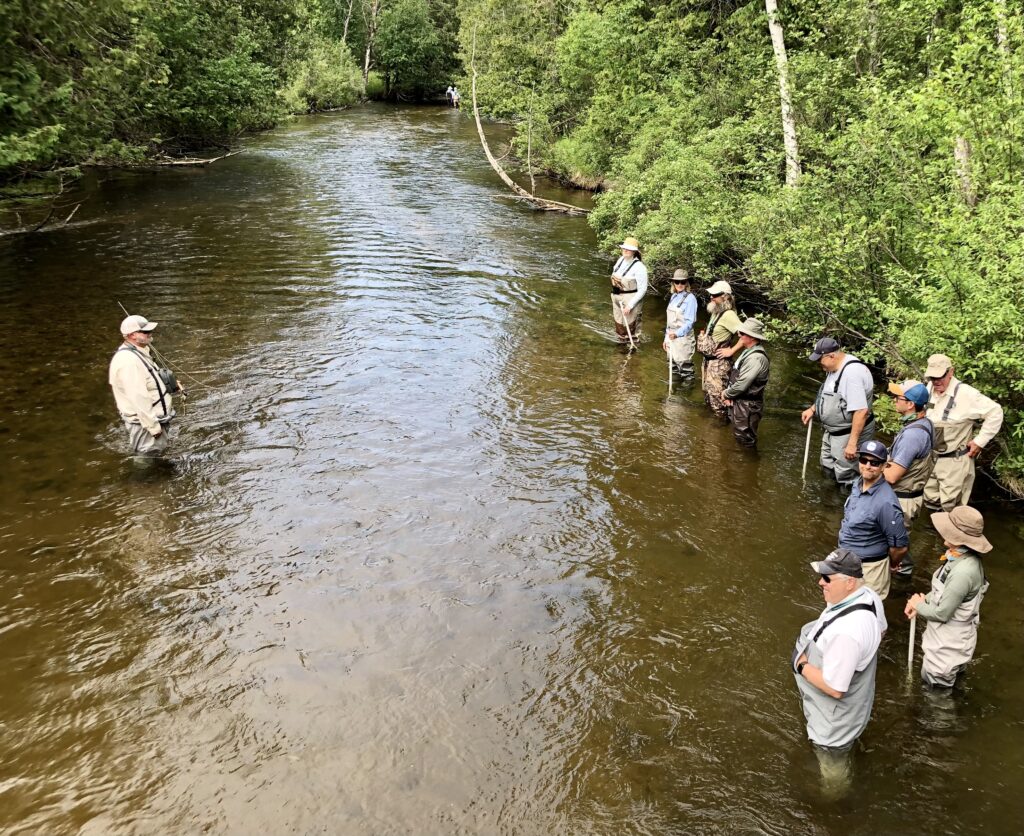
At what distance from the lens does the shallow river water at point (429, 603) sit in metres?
5.19

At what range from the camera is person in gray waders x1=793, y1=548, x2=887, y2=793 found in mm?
4789

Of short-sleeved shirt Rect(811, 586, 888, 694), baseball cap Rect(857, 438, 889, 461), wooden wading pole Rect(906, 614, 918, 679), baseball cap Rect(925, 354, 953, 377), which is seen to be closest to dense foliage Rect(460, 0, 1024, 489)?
baseball cap Rect(925, 354, 953, 377)

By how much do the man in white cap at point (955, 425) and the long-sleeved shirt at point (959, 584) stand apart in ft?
7.77

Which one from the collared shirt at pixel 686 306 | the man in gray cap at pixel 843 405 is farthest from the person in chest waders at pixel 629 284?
the man in gray cap at pixel 843 405

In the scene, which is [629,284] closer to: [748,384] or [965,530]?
[748,384]

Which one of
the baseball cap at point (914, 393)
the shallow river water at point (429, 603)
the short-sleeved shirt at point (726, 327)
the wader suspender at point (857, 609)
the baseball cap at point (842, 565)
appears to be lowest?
the shallow river water at point (429, 603)

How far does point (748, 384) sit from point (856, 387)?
63.3 inches

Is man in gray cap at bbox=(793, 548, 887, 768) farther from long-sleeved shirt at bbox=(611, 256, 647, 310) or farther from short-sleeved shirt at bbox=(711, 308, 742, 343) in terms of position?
long-sleeved shirt at bbox=(611, 256, 647, 310)

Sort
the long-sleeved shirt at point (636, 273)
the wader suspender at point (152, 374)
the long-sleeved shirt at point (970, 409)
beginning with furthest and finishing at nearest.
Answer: the long-sleeved shirt at point (636, 273) < the wader suspender at point (152, 374) < the long-sleeved shirt at point (970, 409)

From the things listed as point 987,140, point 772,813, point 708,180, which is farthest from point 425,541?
point 708,180

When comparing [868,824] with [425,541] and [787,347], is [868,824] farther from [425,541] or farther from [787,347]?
[787,347]

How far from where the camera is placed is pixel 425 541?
8.09 meters

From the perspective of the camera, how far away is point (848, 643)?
15.6 ft

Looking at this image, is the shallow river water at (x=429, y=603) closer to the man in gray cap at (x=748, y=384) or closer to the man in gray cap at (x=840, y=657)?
the man in gray cap at (x=748, y=384)
